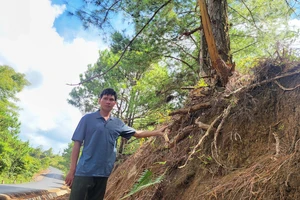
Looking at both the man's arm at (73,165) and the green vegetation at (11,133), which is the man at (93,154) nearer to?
the man's arm at (73,165)

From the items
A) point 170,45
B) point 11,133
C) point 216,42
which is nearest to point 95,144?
point 216,42

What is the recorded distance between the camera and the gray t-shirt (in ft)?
10.3

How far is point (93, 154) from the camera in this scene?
317 centimetres

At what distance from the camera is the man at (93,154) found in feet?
10.2

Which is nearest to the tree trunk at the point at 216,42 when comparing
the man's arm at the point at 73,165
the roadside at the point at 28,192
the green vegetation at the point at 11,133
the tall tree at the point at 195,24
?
the tall tree at the point at 195,24

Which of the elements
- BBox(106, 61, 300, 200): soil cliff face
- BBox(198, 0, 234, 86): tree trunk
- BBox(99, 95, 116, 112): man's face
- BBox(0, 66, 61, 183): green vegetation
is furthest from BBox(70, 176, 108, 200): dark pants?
BBox(0, 66, 61, 183): green vegetation

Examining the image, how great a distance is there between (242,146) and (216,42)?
2.39 m

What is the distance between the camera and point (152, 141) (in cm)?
514

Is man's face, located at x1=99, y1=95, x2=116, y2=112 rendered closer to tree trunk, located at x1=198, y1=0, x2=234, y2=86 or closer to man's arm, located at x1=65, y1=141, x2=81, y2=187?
man's arm, located at x1=65, y1=141, x2=81, y2=187

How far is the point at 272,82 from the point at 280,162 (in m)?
1.42

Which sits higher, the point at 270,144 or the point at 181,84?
the point at 181,84

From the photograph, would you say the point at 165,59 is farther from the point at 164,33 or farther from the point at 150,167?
the point at 150,167

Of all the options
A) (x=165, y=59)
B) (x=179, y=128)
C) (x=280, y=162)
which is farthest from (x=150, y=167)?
(x=165, y=59)

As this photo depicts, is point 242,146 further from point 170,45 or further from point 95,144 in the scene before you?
point 170,45
